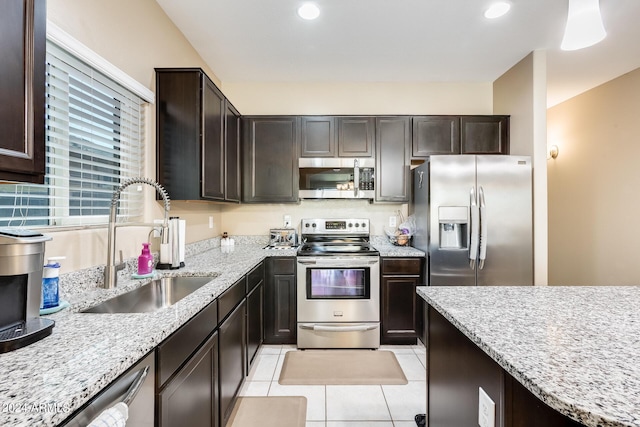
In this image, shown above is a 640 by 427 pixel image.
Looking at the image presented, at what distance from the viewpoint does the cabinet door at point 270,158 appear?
3158 millimetres

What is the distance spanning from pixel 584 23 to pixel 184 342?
2185 millimetres

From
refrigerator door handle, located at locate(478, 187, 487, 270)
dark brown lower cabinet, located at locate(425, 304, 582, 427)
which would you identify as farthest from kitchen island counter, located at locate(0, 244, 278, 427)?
refrigerator door handle, located at locate(478, 187, 487, 270)

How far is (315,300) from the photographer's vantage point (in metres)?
2.73

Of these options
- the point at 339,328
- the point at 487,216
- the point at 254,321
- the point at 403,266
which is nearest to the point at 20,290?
the point at 254,321

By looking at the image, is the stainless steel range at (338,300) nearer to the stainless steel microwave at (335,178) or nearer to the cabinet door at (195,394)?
the stainless steel microwave at (335,178)

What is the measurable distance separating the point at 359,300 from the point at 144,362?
2.07m

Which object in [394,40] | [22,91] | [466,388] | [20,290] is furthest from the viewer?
[394,40]

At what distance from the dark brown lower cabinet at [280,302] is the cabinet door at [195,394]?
122cm

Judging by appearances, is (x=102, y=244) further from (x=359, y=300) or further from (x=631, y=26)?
(x=631, y=26)

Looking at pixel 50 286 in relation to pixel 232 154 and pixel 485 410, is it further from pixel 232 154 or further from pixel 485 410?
pixel 232 154

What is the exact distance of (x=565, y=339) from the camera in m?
0.84

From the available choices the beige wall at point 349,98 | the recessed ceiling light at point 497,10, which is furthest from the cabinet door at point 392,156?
the recessed ceiling light at point 497,10

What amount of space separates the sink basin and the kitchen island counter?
0.17ft

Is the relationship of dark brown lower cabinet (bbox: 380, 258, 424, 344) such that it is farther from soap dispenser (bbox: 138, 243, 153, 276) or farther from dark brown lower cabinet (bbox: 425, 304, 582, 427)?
soap dispenser (bbox: 138, 243, 153, 276)
